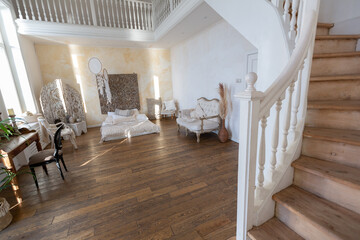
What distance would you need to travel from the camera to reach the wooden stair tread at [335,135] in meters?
1.14

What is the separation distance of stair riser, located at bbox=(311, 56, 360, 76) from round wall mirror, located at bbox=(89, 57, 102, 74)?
6.04m

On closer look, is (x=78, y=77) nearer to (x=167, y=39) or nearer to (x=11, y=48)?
(x=11, y=48)

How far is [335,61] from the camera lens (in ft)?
5.61

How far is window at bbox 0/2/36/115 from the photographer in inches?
149

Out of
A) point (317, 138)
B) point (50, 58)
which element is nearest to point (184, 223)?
point (317, 138)

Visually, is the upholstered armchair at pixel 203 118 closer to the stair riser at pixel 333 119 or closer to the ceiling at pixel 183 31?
the ceiling at pixel 183 31

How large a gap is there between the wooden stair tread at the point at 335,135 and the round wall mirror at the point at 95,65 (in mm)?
6206

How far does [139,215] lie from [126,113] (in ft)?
13.9

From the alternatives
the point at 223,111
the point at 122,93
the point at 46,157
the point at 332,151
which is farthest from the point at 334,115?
the point at 122,93

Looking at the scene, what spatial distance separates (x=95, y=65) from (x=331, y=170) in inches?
257

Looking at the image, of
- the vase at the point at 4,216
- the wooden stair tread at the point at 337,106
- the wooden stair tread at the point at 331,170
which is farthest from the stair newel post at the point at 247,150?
the vase at the point at 4,216

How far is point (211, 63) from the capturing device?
4.48 meters

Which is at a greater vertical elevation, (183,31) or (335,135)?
(183,31)

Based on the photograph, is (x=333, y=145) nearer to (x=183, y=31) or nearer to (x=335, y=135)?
(x=335, y=135)
